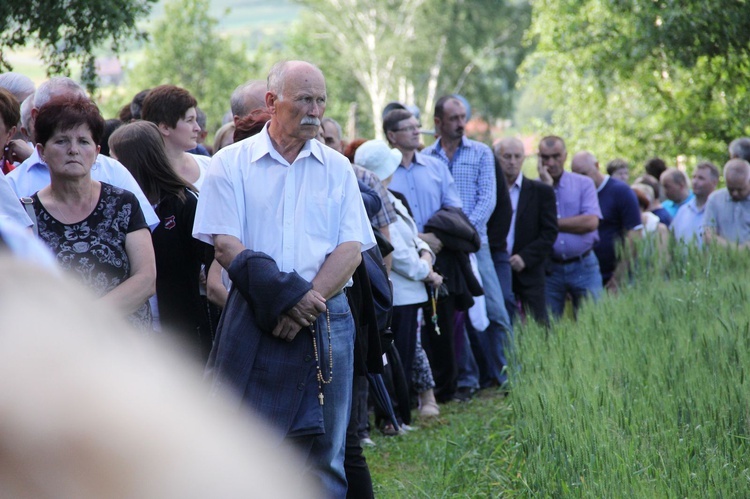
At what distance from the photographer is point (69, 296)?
4.01 ft

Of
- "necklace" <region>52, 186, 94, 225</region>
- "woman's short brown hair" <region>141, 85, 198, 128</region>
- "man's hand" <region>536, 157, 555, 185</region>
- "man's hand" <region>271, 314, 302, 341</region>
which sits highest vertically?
"woman's short brown hair" <region>141, 85, 198, 128</region>

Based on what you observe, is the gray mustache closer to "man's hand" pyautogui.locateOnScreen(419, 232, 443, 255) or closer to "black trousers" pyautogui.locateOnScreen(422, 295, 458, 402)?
"man's hand" pyautogui.locateOnScreen(419, 232, 443, 255)

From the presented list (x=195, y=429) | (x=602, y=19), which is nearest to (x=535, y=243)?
(x=195, y=429)

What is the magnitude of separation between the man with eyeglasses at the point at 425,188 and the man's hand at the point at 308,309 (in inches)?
147

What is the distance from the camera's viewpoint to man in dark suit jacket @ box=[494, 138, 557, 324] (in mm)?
9234

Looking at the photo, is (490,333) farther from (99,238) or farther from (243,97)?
(99,238)

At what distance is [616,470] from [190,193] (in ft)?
7.79

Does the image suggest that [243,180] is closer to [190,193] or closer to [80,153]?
[80,153]

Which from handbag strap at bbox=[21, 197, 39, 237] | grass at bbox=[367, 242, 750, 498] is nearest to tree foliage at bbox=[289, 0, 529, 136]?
grass at bbox=[367, 242, 750, 498]

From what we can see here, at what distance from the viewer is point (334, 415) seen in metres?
4.07

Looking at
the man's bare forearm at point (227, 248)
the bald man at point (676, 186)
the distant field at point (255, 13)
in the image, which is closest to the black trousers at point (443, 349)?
the man's bare forearm at point (227, 248)

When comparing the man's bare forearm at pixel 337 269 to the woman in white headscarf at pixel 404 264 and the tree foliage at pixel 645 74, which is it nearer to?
the woman in white headscarf at pixel 404 264

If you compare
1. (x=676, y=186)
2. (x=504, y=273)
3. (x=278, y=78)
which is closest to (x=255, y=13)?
(x=676, y=186)

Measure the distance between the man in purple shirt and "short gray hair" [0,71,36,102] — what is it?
536 cm
